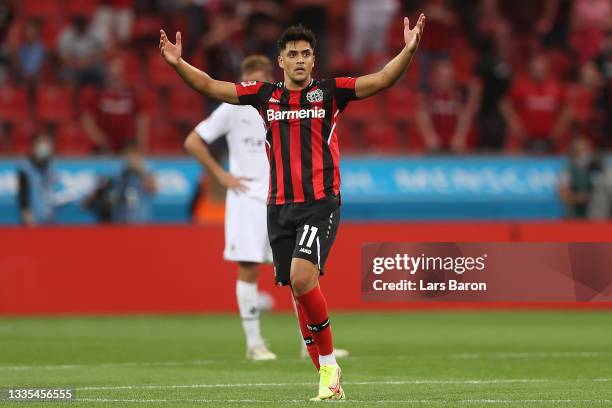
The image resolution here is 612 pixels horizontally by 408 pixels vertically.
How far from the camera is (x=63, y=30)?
23.5 meters

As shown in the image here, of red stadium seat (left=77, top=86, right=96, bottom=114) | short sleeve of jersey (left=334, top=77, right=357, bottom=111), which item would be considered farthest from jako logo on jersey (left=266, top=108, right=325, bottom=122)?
red stadium seat (left=77, top=86, right=96, bottom=114)

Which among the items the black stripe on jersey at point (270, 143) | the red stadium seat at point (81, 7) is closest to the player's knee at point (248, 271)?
the black stripe on jersey at point (270, 143)

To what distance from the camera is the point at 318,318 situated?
9070 millimetres

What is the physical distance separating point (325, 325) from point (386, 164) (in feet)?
42.6

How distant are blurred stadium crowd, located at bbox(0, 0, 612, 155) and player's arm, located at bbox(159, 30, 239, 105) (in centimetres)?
1231

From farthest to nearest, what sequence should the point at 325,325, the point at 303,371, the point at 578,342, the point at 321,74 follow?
the point at 321,74 < the point at 578,342 < the point at 303,371 < the point at 325,325

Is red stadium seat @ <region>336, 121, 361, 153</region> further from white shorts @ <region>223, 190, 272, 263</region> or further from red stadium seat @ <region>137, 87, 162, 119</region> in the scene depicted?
white shorts @ <region>223, 190, 272, 263</region>

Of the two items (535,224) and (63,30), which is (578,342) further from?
(63,30)

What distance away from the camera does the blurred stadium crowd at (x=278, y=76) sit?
72.8ft

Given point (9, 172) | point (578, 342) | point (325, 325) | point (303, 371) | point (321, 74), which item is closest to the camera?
point (325, 325)

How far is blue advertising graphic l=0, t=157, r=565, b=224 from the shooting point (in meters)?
21.5

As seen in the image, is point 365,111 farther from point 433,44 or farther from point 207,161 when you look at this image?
point 207,161

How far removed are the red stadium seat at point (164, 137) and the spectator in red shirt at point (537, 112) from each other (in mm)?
5263

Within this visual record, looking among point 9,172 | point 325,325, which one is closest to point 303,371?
point 325,325
